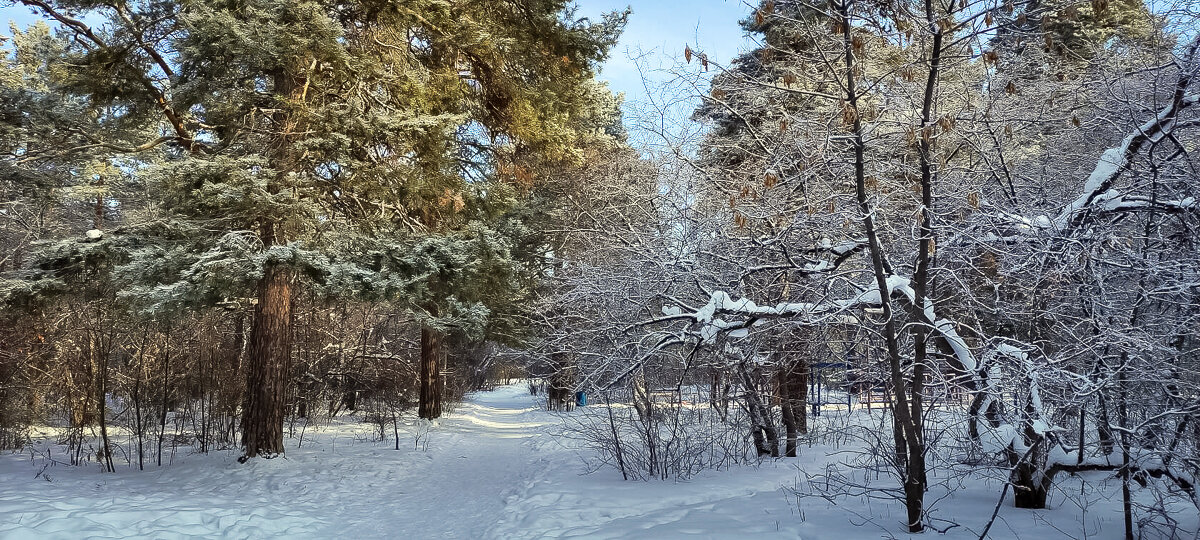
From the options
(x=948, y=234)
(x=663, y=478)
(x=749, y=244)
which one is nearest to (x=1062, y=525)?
(x=948, y=234)

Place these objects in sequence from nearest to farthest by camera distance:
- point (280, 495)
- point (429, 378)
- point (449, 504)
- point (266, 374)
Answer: point (449, 504) → point (280, 495) → point (266, 374) → point (429, 378)

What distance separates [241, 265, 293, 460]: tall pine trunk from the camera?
970 cm

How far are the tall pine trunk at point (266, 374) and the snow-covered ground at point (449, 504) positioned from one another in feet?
1.25

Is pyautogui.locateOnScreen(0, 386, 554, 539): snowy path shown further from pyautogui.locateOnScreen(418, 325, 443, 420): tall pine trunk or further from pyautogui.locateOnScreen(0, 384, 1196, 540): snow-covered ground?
pyautogui.locateOnScreen(418, 325, 443, 420): tall pine trunk

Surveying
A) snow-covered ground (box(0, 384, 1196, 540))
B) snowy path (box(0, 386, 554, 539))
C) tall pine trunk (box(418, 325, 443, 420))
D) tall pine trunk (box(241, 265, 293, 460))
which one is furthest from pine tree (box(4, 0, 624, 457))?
tall pine trunk (box(418, 325, 443, 420))

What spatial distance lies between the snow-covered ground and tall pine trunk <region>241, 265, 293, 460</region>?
0.38 meters

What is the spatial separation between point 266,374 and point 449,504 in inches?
152

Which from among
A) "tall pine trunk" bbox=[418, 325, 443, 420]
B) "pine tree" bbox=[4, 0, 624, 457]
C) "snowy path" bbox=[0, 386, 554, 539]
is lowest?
"snowy path" bbox=[0, 386, 554, 539]

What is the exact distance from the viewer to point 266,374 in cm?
977

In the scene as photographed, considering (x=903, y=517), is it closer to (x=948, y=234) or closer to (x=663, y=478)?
(x=948, y=234)

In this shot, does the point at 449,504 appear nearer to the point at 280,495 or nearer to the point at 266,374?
the point at 280,495

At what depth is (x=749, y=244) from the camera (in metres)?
7.03

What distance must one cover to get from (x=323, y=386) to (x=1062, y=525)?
57.2ft

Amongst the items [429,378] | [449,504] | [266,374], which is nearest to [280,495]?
[449,504]
